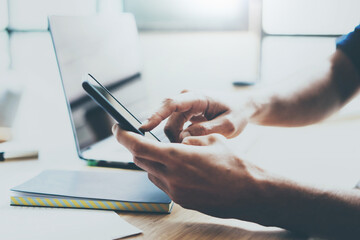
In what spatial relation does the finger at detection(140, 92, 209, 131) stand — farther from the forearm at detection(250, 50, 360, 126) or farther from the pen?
the pen

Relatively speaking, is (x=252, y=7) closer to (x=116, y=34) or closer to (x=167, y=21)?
(x=167, y=21)

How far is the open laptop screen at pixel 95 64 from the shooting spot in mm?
923

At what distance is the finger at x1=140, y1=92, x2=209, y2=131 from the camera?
26.6 inches

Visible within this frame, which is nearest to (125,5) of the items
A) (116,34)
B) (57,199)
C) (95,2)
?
(95,2)

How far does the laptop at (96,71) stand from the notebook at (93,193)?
14 cm

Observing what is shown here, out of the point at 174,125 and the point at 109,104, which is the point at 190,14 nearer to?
the point at 174,125

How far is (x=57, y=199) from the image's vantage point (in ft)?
2.23

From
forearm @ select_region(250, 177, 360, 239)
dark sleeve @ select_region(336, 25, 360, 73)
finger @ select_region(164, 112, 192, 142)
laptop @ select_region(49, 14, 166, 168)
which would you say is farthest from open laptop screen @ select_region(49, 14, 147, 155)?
dark sleeve @ select_region(336, 25, 360, 73)

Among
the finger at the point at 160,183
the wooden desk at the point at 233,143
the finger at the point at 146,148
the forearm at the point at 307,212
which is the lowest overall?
the wooden desk at the point at 233,143

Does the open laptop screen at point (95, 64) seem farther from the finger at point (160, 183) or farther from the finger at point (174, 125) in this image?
the finger at point (160, 183)

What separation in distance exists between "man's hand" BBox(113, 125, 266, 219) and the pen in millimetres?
523

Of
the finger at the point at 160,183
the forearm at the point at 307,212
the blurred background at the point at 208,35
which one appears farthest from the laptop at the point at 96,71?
the blurred background at the point at 208,35

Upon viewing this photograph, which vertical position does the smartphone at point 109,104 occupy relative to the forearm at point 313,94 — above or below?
above

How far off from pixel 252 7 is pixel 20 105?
3.68 ft
